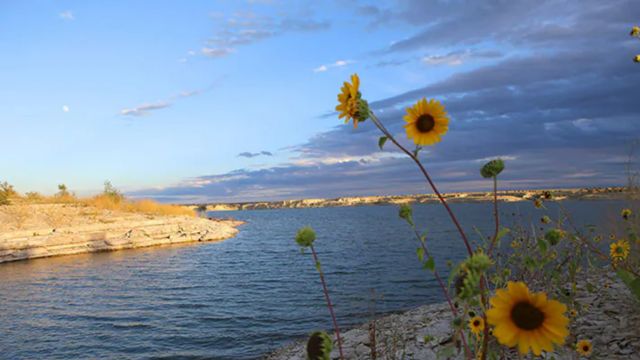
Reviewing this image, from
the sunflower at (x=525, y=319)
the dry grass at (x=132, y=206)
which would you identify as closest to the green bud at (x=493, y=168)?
the sunflower at (x=525, y=319)

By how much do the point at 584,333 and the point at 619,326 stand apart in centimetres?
43

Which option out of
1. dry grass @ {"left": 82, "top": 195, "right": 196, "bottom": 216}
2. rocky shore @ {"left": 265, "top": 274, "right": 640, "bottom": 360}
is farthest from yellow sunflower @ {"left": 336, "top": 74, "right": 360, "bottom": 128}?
dry grass @ {"left": 82, "top": 195, "right": 196, "bottom": 216}

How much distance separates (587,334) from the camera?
15.1 feet

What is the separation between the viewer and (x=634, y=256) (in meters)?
5.78

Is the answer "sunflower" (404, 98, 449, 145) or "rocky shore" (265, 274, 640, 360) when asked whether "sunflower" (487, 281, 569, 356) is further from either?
"rocky shore" (265, 274, 640, 360)

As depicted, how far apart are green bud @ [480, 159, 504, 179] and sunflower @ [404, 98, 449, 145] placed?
29 centimetres

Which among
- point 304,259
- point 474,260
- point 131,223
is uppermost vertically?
point 474,260

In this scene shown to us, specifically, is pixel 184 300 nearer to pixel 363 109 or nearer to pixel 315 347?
pixel 315 347

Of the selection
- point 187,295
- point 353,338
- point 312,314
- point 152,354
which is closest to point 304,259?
point 187,295

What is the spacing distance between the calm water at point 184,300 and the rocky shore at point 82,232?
198cm

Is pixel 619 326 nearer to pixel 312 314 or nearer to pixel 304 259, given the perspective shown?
pixel 312 314

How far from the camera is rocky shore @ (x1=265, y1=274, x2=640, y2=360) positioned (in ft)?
13.8

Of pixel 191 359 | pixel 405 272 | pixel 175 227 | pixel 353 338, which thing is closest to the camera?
pixel 353 338

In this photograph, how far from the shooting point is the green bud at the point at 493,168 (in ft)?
5.56
